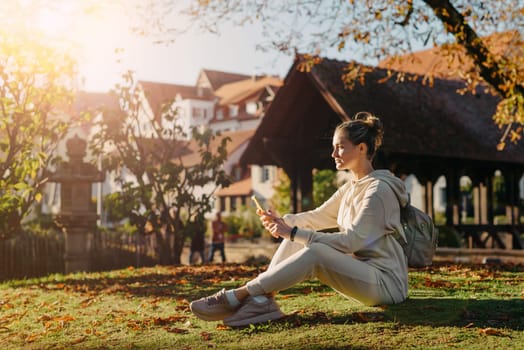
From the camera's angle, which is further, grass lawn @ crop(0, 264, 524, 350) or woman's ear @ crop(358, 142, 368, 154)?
woman's ear @ crop(358, 142, 368, 154)

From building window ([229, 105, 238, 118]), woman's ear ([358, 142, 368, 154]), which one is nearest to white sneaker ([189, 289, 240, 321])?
woman's ear ([358, 142, 368, 154])

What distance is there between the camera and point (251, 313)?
5289 mm

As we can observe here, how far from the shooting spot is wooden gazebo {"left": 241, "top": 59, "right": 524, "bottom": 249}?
52.1ft

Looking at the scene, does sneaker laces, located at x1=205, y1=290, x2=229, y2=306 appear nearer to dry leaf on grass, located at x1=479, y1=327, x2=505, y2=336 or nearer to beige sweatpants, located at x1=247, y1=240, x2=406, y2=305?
beige sweatpants, located at x1=247, y1=240, x2=406, y2=305

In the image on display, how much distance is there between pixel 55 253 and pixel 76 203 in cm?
183

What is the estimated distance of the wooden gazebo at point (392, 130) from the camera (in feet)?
52.1

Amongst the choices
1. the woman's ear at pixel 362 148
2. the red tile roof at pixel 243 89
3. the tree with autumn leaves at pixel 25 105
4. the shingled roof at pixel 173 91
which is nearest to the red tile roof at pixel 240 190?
the red tile roof at pixel 243 89

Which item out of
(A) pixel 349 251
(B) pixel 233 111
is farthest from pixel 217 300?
(B) pixel 233 111

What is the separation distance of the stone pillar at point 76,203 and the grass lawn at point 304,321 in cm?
754

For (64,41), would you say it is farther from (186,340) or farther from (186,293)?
(186,340)

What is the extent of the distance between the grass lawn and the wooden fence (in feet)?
27.4

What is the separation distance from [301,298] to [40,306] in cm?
344

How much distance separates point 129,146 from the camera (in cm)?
1571

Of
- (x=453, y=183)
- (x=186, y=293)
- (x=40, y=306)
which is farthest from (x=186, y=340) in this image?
(x=453, y=183)
